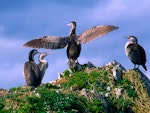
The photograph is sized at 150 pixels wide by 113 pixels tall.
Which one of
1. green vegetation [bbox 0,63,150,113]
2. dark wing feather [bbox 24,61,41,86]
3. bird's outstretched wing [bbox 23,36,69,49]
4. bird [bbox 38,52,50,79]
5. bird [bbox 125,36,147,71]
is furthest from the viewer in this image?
bird's outstretched wing [bbox 23,36,69,49]

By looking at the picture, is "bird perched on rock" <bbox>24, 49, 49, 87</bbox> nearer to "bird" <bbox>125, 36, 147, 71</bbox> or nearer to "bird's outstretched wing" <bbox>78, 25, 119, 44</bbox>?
"bird's outstretched wing" <bbox>78, 25, 119, 44</bbox>

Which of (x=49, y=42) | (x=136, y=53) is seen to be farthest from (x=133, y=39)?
(x=49, y=42)

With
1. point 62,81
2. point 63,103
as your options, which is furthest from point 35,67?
point 63,103

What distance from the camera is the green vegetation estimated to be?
21.4 m

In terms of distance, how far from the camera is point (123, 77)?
87.4 ft

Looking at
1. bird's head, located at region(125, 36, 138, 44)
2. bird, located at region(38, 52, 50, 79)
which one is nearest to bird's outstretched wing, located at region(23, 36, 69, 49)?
bird, located at region(38, 52, 50, 79)

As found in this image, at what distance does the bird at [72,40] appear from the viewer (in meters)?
29.8

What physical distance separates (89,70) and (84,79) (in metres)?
1.32

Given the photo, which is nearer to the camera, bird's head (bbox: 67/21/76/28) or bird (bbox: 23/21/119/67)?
bird (bbox: 23/21/119/67)

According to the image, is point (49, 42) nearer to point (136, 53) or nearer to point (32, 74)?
point (32, 74)

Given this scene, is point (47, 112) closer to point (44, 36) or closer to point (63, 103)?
point (63, 103)

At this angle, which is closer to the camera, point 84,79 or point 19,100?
point 19,100

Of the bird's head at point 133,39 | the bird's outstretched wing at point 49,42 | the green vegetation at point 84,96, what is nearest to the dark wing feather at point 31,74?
the green vegetation at point 84,96

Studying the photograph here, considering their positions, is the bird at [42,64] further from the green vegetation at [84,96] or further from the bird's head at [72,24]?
the bird's head at [72,24]
